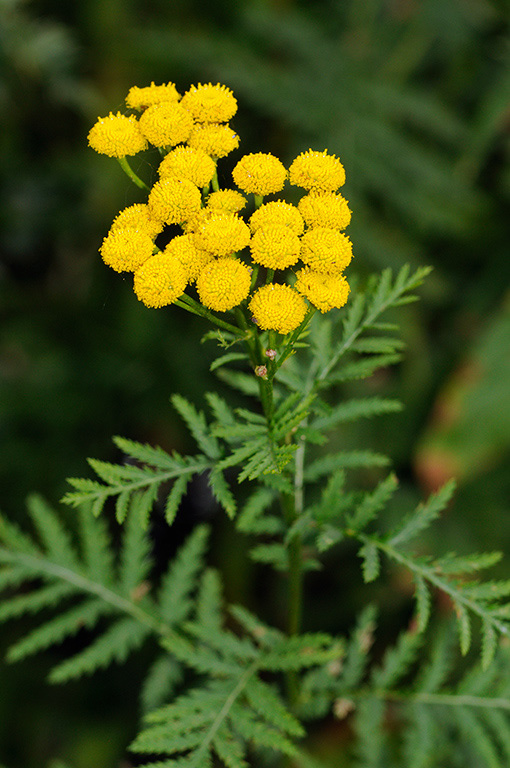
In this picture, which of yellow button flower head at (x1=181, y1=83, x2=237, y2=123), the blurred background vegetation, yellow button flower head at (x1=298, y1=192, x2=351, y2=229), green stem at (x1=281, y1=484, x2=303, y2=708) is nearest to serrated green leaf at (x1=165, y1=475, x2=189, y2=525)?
green stem at (x1=281, y1=484, x2=303, y2=708)

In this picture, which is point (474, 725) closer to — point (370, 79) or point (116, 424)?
point (116, 424)

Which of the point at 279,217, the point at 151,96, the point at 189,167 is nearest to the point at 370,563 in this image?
the point at 279,217

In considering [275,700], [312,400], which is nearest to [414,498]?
[275,700]

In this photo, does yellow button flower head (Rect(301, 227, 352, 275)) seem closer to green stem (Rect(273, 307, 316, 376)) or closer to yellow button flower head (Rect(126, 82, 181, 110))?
green stem (Rect(273, 307, 316, 376))

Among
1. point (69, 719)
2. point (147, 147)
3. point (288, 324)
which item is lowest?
point (69, 719)

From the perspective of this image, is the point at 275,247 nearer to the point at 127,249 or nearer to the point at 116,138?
the point at 127,249

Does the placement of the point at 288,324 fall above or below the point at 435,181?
below
